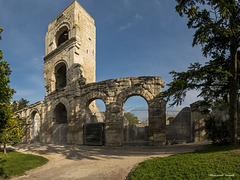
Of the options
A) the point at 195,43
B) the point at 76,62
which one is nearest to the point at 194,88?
the point at 195,43

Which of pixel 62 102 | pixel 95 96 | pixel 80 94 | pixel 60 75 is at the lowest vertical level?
pixel 62 102

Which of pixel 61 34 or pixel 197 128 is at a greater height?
pixel 61 34

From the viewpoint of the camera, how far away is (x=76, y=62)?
15242 mm

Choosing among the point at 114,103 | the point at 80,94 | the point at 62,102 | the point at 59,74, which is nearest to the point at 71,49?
the point at 59,74

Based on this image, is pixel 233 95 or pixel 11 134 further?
pixel 11 134

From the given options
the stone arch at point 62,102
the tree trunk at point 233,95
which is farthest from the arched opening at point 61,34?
the tree trunk at point 233,95

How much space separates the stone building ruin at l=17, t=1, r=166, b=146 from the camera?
36.8 feet

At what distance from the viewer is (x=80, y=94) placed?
44.1 ft

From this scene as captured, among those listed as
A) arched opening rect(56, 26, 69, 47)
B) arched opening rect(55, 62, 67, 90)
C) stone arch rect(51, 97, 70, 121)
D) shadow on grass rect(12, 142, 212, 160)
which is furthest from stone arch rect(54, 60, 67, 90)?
shadow on grass rect(12, 142, 212, 160)

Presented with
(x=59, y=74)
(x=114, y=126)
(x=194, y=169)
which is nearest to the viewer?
(x=194, y=169)

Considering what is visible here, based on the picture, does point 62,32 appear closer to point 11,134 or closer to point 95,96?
point 95,96

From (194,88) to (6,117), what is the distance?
9.28 meters

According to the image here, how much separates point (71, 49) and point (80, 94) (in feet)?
17.0

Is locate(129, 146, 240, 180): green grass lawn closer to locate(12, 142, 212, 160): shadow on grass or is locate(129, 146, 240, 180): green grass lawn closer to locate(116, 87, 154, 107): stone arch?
locate(12, 142, 212, 160): shadow on grass
